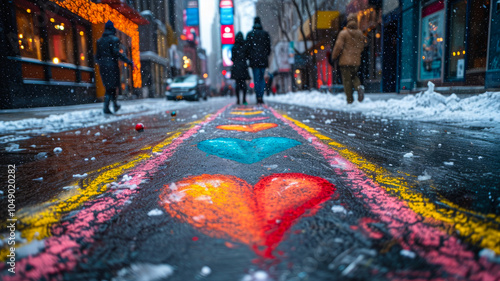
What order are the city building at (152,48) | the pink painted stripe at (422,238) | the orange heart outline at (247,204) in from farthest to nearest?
the city building at (152,48) < the orange heart outline at (247,204) < the pink painted stripe at (422,238)

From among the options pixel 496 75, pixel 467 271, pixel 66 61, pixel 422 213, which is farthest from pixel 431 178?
pixel 66 61

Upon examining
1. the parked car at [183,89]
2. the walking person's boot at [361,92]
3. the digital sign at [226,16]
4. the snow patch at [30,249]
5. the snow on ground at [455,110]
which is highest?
the digital sign at [226,16]

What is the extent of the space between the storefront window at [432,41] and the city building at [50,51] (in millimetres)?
11790

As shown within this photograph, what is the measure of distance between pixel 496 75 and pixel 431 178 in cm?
705

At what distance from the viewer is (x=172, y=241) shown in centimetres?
121

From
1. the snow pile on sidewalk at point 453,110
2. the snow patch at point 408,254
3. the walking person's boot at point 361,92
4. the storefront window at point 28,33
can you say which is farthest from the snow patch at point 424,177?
the storefront window at point 28,33

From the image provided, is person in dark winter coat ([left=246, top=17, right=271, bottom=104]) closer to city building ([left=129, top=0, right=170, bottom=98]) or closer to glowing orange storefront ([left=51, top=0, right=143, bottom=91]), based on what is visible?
glowing orange storefront ([left=51, top=0, right=143, bottom=91])

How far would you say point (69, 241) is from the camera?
1230mm

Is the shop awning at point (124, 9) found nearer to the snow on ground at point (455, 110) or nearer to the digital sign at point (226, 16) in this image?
the snow on ground at point (455, 110)

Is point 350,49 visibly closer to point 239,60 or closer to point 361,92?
point 361,92

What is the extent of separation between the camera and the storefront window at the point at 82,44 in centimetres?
1445

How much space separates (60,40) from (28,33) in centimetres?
214

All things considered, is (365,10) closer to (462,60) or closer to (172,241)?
(462,60)

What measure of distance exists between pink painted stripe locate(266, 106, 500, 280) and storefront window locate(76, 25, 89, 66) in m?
15.3
